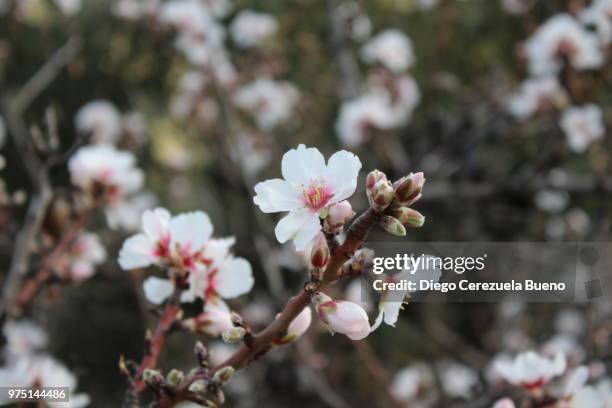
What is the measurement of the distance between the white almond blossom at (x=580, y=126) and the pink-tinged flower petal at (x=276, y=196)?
1.73 metres

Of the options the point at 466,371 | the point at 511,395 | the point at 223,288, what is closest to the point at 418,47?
the point at 466,371

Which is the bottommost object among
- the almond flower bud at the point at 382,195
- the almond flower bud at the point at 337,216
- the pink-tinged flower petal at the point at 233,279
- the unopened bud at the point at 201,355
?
the unopened bud at the point at 201,355

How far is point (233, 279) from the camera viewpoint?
896mm

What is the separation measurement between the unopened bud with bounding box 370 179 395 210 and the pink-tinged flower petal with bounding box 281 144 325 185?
0.32 feet

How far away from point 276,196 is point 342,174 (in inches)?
3.4

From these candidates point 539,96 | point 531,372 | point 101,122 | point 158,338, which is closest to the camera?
point 158,338

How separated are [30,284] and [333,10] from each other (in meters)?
1.84

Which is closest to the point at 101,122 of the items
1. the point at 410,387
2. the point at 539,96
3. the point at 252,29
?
the point at 252,29

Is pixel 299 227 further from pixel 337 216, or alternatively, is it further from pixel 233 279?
pixel 233 279

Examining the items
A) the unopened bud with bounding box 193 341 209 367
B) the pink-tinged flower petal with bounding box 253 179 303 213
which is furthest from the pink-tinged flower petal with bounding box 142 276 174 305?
the pink-tinged flower petal with bounding box 253 179 303 213

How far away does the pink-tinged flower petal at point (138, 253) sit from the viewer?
882 mm

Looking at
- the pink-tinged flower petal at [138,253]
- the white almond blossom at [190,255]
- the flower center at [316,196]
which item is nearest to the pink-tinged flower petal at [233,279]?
the white almond blossom at [190,255]

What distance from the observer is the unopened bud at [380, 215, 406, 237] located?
2.18ft

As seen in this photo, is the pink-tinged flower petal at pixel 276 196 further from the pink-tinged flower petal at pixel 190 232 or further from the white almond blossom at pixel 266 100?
the white almond blossom at pixel 266 100
